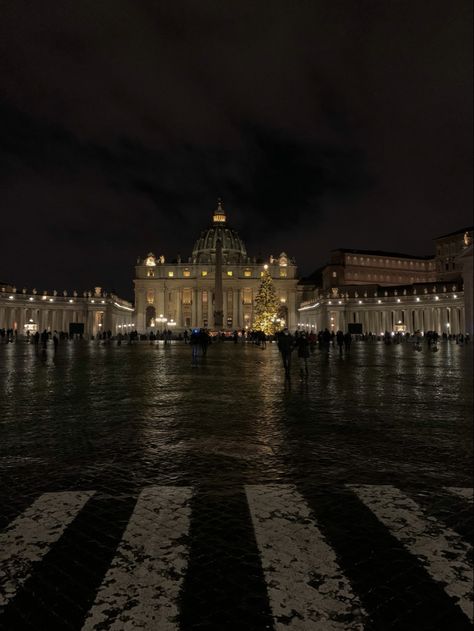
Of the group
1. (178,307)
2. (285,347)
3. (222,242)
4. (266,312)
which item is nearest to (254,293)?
(178,307)

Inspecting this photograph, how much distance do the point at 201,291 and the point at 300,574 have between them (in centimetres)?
12587

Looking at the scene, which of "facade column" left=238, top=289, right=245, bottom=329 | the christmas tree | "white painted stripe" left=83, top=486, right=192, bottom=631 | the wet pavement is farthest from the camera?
"facade column" left=238, top=289, right=245, bottom=329

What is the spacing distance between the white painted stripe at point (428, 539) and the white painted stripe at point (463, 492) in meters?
0.51

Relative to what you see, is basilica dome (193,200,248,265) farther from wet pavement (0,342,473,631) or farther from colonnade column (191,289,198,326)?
wet pavement (0,342,473,631)

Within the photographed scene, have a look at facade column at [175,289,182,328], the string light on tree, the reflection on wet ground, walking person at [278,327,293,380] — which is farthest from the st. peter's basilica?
the reflection on wet ground

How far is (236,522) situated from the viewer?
141 inches

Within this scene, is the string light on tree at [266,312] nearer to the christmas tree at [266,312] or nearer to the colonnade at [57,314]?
the christmas tree at [266,312]

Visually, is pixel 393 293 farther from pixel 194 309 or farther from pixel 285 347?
pixel 285 347

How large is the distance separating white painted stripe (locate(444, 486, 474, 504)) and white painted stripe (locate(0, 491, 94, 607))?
10.9 ft

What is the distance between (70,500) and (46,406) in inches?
237

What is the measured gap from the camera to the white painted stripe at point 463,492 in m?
4.23

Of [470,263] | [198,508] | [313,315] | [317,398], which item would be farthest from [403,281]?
[198,508]

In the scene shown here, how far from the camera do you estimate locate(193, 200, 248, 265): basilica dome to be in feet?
474

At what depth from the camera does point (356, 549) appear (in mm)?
3146
